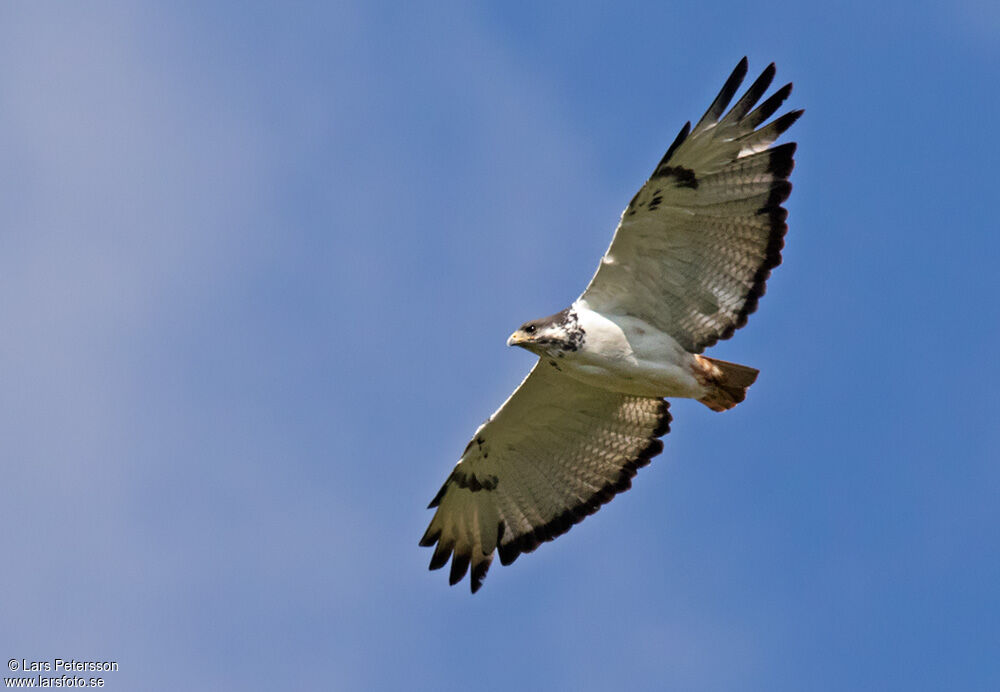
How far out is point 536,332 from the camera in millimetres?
12547

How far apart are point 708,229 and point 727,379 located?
1350 millimetres

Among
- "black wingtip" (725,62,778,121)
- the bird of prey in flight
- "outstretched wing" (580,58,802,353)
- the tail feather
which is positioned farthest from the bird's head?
"black wingtip" (725,62,778,121)

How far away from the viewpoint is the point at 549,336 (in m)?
12.5

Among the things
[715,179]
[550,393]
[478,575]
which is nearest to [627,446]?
[550,393]

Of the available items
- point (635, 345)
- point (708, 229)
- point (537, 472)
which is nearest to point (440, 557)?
point (537, 472)

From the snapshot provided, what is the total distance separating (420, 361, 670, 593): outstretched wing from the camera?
13.8m

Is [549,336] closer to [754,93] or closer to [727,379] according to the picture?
[727,379]

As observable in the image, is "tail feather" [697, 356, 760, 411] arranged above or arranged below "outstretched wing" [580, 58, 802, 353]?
below

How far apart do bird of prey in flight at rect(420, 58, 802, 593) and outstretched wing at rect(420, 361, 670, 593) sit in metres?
0.01

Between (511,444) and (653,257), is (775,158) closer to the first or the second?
(653,257)

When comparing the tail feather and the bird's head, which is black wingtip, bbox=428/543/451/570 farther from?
the tail feather

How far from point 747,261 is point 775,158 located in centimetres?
95

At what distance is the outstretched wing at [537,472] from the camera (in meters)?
13.8

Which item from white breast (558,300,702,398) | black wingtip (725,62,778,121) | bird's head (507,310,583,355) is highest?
black wingtip (725,62,778,121)
